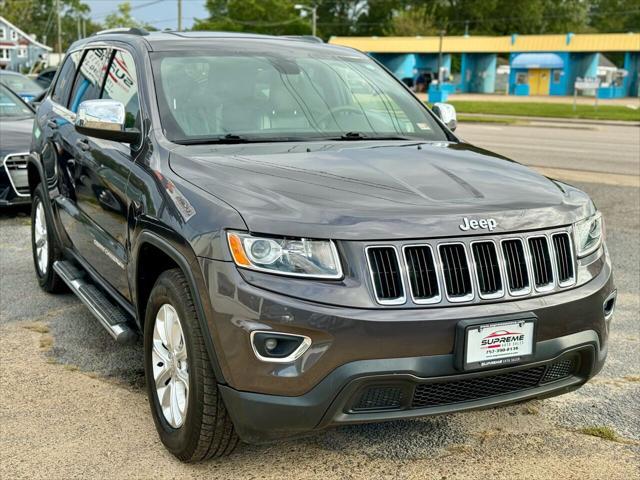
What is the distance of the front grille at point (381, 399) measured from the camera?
2768mm

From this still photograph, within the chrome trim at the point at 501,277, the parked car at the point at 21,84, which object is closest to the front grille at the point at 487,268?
the chrome trim at the point at 501,277

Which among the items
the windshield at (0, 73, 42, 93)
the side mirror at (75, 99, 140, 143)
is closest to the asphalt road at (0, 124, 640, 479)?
the side mirror at (75, 99, 140, 143)

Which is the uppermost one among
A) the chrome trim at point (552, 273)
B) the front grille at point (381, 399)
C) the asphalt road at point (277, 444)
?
the chrome trim at point (552, 273)

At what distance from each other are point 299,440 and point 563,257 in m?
1.39

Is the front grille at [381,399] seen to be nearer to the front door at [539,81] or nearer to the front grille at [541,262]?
the front grille at [541,262]

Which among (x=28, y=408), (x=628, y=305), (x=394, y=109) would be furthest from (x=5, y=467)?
(x=628, y=305)

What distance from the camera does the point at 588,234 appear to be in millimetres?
3270

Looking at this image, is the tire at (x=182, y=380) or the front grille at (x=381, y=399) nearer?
the front grille at (x=381, y=399)

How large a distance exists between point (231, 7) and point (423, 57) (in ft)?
133

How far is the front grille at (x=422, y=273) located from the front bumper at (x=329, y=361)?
6 cm

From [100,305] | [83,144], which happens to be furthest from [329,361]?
[83,144]

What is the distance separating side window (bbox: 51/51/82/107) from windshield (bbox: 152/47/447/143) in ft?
5.24

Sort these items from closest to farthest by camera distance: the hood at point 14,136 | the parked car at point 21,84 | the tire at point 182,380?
1. the tire at point 182,380
2. the hood at point 14,136
3. the parked car at point 21,84

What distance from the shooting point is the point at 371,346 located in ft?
8.81
